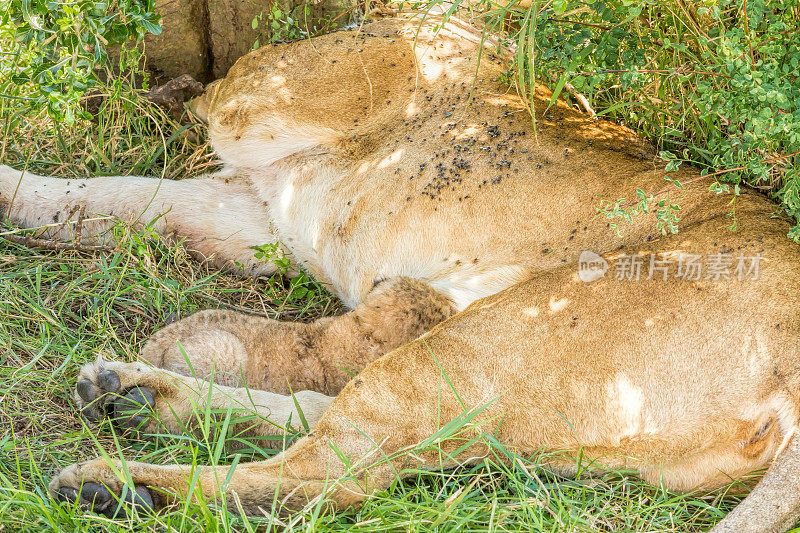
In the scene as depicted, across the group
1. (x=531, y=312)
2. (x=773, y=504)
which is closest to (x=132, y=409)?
(x=531, y=312)

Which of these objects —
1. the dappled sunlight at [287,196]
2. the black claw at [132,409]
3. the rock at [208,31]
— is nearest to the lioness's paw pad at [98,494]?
the black claw at [132,409]

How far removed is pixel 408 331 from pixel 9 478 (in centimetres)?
148

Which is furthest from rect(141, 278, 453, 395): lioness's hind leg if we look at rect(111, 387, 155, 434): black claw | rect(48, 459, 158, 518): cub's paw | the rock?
the rock

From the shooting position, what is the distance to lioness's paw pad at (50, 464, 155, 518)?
7.84 ft

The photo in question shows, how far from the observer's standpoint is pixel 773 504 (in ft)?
7.36

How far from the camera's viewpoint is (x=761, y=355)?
2.44 metres

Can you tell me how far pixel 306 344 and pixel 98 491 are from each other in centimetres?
105

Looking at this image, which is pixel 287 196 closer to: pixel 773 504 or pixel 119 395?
pixel 119 395

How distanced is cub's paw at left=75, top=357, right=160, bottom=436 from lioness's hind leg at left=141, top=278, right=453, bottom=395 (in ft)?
0.77

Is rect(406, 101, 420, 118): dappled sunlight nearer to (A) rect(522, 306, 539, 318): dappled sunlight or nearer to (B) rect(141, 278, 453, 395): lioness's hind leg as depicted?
(B) rect(141, 278, 453, 395): lioness's hind leg

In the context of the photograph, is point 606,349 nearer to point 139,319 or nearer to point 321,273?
point 321,273

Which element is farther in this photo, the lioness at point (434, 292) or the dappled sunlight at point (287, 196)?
the dappled sunlight at point (287, 196)

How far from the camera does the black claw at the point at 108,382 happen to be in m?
2.83

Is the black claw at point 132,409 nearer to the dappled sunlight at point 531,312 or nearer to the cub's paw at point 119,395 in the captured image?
the cub's paw at point 119,395
